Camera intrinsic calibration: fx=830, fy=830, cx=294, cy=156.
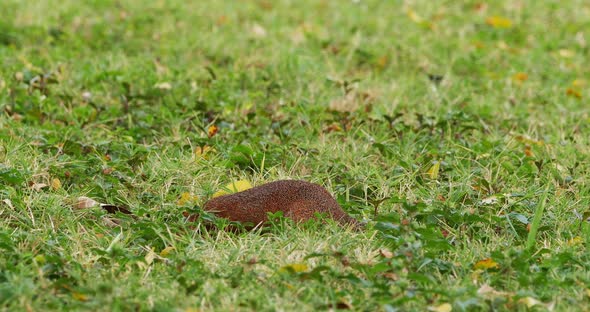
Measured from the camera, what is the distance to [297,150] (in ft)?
13.3

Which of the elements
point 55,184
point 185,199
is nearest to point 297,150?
point 185,199

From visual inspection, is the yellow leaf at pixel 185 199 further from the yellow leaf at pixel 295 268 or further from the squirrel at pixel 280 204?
the yellow leaf at pixel 295 268

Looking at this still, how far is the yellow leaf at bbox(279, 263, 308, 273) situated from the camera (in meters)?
2.73

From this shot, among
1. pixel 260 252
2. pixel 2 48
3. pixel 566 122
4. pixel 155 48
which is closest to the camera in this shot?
pixel 260 252

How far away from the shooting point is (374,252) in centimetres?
298

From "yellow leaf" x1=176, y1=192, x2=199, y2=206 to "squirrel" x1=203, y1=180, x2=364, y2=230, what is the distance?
145 mm

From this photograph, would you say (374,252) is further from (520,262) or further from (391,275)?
(520,262)

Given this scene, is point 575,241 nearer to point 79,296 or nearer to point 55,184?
point 79,296

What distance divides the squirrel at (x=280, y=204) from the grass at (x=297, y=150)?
0.28 feet

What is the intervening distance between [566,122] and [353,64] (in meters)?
1.57

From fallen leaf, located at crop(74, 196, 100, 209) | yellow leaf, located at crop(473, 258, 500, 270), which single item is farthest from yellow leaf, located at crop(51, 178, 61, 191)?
Result: yellow leaf, located at crop(473, 258, 500, 270)

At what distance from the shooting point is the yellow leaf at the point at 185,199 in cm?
344

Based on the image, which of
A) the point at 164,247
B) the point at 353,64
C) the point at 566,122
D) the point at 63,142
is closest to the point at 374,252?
the point at 164,247

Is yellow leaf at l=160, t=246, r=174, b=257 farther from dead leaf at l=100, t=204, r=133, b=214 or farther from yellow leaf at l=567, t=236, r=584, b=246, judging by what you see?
yellow leaf at l=567, t=236, r=584, b=246
